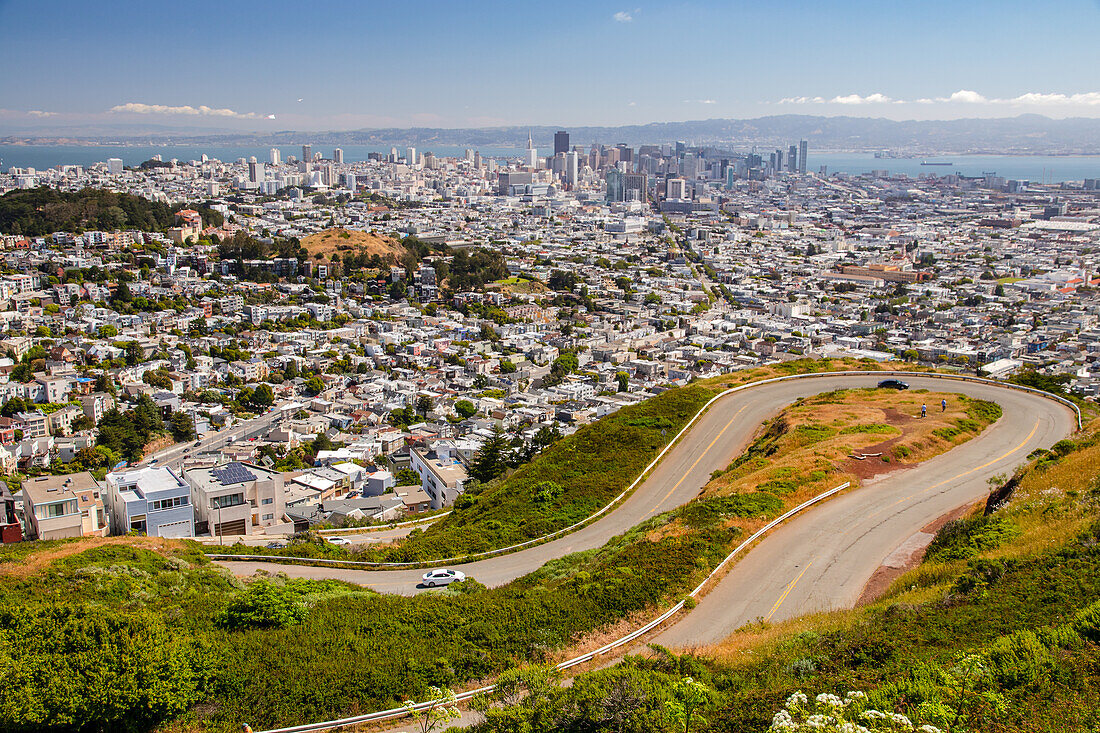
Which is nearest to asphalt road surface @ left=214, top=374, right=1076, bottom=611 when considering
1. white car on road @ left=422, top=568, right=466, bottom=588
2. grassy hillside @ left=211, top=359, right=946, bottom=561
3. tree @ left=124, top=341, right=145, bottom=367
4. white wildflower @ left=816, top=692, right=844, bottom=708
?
white car on road @ left=422, top=568, right=466, bottom=588

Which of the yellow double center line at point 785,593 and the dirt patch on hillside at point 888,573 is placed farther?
the dirt patch on hillside at point 888,573

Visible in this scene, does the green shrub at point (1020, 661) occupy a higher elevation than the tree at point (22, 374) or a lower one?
higher

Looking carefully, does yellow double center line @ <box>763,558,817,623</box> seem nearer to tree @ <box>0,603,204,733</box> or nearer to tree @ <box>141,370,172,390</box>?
tree @ <box>0,603,204,733</box>

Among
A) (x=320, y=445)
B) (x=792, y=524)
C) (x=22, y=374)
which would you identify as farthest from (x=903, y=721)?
(x=22, y=374)

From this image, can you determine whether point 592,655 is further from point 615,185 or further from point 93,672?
point 615,185

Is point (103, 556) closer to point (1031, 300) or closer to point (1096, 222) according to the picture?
point (1031, 300)

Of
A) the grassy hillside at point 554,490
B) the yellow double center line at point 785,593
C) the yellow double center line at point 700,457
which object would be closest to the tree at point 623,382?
the grassy hillside at point 554,490

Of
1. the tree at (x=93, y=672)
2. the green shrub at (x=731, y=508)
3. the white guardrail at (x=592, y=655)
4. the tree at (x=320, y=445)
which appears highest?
the tree at (x=93, y=672)

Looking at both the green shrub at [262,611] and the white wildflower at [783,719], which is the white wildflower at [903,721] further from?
the green shrub at [262,611]

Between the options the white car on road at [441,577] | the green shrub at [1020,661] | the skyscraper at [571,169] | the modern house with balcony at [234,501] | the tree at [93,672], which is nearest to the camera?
the green shrub at [1020,661]
